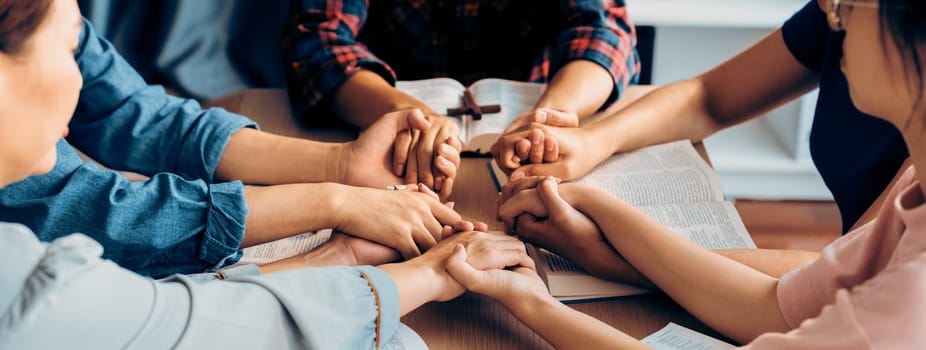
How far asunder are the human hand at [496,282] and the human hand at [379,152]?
0.29 metres

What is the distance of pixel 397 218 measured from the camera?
42.9 inches

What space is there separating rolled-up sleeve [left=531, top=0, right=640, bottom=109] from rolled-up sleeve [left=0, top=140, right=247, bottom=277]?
70 centimetres

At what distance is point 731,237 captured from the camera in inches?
→ 43.7

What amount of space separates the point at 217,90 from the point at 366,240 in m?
1.13

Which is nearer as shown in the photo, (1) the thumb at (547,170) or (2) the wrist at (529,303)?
(2) the wrist at (529,303)

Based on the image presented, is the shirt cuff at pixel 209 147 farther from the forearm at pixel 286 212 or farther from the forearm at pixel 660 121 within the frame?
the forearm at pixel 660 121

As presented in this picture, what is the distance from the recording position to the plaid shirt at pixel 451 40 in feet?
4.98

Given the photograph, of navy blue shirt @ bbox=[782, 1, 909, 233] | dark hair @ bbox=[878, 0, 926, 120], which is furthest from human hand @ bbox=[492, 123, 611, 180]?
dark hair @ bbox=[878, 0, 926, 120]

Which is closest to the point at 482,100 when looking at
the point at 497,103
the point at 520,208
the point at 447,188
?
the point at 497,103

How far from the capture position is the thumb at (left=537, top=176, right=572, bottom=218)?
1086 millimetres

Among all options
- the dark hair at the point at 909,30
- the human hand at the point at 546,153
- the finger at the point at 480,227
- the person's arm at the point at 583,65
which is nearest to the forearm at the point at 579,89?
the person's arm at the point at 583,65

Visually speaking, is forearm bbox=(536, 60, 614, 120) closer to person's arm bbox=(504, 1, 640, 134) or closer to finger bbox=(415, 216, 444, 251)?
person's arm bbox=(504, 1, 640, 134)

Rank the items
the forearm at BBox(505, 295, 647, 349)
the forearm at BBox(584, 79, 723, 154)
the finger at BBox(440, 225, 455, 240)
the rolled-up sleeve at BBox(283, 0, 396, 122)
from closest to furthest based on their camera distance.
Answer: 1. the forearm at BBox(505, 295, 647, 349)
2. the finger at BBox(440, 225, 455, 240)
3. the forearm at BBox(584, 79, 723, 154)
4. the rolled-up sleeve at BBox(283, 0, 396, 122)

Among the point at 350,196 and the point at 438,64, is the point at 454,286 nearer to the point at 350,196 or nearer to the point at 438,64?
the point at 350,196
